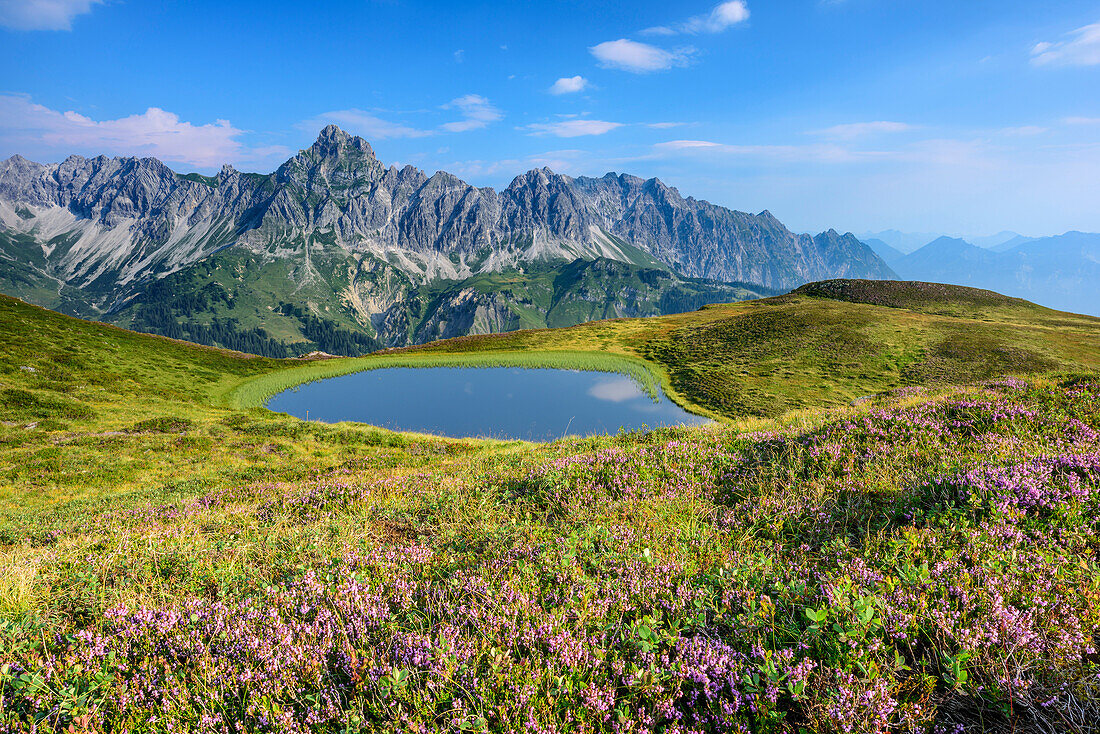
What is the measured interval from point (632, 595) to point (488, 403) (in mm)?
39628

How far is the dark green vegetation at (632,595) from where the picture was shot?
300 centimetres

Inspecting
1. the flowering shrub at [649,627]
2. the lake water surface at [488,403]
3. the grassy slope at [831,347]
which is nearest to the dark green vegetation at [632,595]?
the flowering shrub at [649,627]

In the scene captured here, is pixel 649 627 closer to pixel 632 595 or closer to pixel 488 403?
pixel 632 595

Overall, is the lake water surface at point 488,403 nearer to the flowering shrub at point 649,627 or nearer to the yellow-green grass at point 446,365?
the yellow-green grass at point 446,365

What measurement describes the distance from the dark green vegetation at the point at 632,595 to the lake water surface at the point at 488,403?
2455 cm

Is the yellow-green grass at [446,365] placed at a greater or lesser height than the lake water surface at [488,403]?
greater

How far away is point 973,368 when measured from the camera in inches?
1773

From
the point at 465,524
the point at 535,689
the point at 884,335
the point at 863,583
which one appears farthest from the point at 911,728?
the point at 884,335

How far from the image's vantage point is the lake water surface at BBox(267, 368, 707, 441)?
36688mm

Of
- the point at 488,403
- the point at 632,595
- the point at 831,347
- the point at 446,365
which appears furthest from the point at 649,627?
the point at 831,347

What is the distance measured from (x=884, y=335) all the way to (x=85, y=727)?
235 feet

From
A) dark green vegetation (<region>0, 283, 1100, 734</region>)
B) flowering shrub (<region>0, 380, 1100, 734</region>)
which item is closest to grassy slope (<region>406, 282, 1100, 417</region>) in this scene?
dark green vegetation (<region>0, 283, 1100, 734</region>)

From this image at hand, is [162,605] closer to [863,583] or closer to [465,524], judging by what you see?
[465,524]

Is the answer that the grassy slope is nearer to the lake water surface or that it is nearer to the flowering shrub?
the lake water surface
